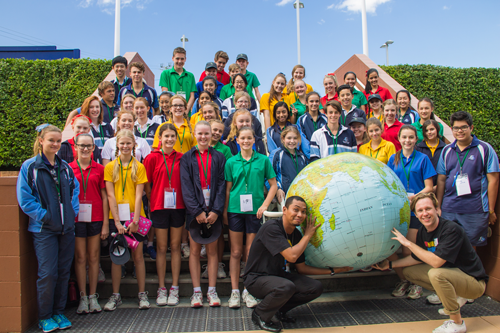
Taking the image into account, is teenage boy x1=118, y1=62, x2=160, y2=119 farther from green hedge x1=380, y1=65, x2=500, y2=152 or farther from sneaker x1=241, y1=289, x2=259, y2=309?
green hedge x1=380, y1=65, x2=500, y2=152

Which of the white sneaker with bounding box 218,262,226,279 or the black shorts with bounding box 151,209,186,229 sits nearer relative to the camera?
the black shorts with bounding box 151,209,186,229

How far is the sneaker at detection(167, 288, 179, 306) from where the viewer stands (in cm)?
398

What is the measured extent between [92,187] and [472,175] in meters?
4.75

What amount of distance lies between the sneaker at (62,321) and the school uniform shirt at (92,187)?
3.52 feet

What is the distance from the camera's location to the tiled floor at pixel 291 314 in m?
3.49

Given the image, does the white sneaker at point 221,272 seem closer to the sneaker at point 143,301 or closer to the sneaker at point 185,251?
the sneaker at point 185,251

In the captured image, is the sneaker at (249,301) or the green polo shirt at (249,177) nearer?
the sneaker at (249,301)

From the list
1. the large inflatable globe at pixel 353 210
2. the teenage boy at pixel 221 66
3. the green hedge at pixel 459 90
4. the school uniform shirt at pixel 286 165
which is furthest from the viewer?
the green hedge at pixel 459 90

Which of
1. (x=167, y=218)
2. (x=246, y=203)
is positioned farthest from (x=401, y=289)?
(x=167, y=218)

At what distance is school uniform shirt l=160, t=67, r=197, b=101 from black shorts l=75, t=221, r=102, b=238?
13.0 ft

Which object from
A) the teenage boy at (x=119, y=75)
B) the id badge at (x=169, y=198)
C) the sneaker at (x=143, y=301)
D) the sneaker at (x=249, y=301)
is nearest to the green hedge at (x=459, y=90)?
the teenage boy at (x=119, y=75)

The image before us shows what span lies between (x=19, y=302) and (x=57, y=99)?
802cm

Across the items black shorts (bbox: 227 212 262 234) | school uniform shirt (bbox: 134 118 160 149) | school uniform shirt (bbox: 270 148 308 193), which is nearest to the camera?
black shorts (bbox: 227 212 262 234)

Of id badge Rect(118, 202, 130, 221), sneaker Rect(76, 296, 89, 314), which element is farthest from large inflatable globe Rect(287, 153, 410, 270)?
sneaker Rect(76, 296, 89, 314)
